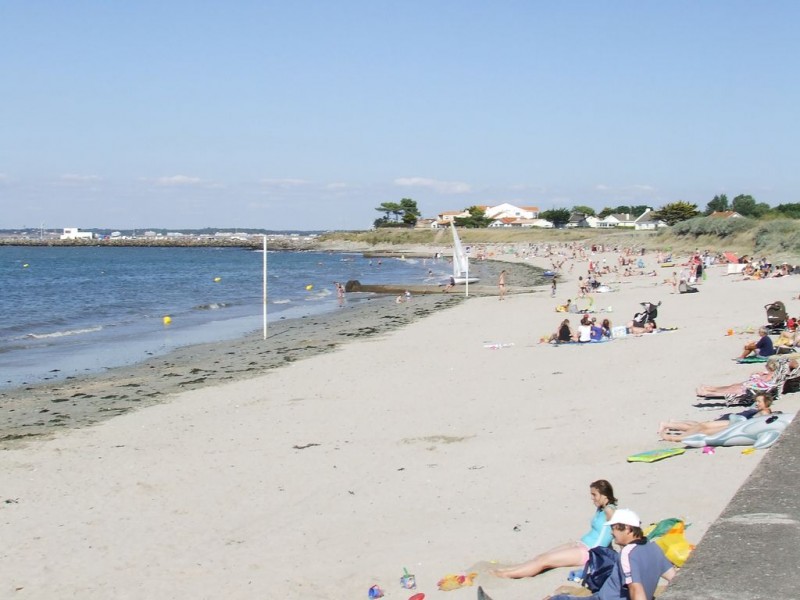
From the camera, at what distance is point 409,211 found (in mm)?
160375

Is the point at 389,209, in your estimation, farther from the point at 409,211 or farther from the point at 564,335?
the point at 564,335

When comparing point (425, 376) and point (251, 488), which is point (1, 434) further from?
point (425, 376)

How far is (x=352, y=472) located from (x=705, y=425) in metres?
4.13

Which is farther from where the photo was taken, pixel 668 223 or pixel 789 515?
pixel 668 223

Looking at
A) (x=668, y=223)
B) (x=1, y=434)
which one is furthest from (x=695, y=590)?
(x=668, y=223)

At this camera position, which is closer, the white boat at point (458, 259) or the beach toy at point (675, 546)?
the beach toy at point (675, 546)

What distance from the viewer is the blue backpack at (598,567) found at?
19.6 ft

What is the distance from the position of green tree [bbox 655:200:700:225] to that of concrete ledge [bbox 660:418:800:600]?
A: 98086 mm

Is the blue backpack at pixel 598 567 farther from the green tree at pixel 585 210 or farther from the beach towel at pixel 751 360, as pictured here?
the green tree at pixel 585 210

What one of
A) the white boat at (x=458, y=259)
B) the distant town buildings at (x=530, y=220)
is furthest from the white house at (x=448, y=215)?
the white boat at (x=458, y=259)

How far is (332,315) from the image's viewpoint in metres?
33.8

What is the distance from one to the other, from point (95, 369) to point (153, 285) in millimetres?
41251

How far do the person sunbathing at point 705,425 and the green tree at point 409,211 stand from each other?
493 feet

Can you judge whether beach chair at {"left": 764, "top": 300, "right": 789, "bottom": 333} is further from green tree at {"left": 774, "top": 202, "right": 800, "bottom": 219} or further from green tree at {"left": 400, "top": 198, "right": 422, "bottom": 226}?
green tree at {"left": 400, "top": 198, "right": 422, "bottom": 226}
